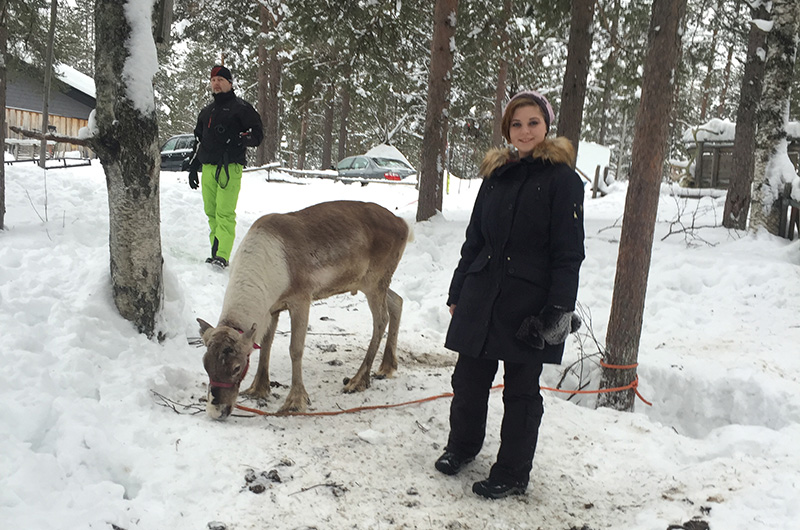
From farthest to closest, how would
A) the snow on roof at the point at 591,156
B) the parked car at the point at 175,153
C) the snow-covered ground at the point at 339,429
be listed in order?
the parked car at the point at 175,153
the snow on roof at the point at 591,156
the snow-covered ground at the point at 339,429

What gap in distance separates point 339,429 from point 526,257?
1.80 m

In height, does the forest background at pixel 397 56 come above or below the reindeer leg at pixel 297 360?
above

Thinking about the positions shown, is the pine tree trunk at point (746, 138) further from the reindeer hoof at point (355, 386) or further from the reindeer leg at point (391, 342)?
the reindeer hoof at point (355, 386)

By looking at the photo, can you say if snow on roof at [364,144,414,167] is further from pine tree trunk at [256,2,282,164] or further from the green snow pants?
the green snow pants

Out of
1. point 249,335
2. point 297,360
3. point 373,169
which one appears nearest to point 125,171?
point 249,335

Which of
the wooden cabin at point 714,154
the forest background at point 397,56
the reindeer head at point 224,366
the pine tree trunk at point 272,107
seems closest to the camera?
the reindeer head at point 224,366

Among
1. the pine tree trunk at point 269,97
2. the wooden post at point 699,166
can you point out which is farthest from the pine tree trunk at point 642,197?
the pine tree trunk at point 269,97

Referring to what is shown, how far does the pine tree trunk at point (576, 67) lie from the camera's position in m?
8.91

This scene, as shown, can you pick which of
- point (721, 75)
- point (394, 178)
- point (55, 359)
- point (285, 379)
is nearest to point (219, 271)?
point (285, 379)

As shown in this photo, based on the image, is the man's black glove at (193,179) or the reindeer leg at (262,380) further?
the man's black glove at (193,179)

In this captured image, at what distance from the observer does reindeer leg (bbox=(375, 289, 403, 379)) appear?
5.25 m

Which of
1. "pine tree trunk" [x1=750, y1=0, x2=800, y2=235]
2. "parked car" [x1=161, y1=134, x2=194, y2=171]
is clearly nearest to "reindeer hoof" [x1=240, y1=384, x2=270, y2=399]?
"pine tree trunk" [x1=750, y1=0, x2=800, y2=235]

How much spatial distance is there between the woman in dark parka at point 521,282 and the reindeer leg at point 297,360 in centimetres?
131

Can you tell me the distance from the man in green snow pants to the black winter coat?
4.58 metres
